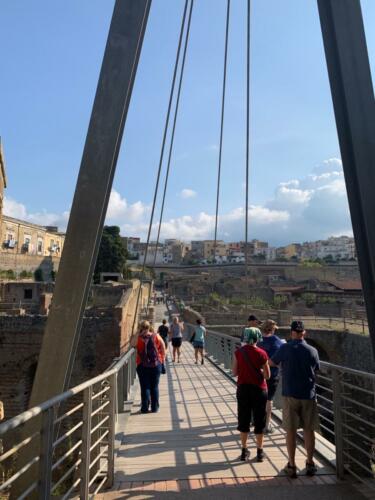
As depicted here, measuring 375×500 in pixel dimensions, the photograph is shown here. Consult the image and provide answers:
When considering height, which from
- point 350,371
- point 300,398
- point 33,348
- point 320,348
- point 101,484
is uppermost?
point 320,348

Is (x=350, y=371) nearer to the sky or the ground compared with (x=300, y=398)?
nearer to the sky

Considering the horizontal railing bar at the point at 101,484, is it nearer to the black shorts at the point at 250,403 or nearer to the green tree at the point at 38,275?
the black shorts at the point at 250,403

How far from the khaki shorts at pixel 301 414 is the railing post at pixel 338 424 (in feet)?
0.68

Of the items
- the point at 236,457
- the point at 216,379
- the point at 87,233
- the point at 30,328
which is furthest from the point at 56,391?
the point at 30,328

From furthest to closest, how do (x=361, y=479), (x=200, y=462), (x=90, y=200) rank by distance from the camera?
1. (x=200, y=462)
2. (x=361, y=479)
3. (x=90, y=200)

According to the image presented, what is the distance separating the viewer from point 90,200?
355 cm

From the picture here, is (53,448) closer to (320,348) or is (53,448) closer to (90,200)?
(90,200)

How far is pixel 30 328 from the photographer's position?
18672 mm

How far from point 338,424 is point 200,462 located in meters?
1.49

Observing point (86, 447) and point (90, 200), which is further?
point (90, 200)

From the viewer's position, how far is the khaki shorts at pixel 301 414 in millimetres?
4023

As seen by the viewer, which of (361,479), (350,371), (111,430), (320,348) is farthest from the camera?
(320,348)

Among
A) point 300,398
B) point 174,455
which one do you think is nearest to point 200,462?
point 174,455

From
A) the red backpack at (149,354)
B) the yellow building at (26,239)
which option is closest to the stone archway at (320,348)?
the red backpack at (149,354)
